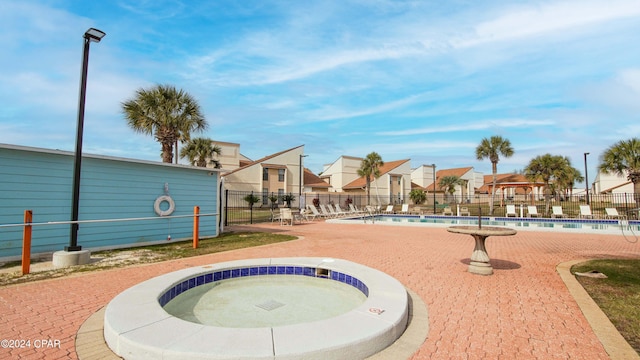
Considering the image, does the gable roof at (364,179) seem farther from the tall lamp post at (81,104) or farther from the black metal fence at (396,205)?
the tall lamp post at (81,104)

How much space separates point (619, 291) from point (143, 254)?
10.00m

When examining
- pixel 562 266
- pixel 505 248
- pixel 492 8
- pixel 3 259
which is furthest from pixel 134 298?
pixel 492 8

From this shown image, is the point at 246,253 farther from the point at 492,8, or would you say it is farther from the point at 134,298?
the point at 492,8

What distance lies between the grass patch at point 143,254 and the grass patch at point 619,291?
26.7 ft

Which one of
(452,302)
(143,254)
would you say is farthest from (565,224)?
(143,254)

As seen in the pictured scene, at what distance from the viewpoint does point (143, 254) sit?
A: 823 centimetres

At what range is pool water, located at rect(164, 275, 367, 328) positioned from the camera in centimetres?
419

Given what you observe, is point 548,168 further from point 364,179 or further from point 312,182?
point 312,182

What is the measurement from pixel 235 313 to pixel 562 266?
699 cm

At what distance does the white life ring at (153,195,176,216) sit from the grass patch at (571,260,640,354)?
1086cm

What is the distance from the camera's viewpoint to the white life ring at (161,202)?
10117mm

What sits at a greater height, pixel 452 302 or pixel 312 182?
pixel 312 182

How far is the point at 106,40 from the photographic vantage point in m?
7.11

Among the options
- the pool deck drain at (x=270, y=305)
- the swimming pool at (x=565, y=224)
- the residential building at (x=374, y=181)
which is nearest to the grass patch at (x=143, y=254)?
the pool deck drain at (x=270, y=305)
